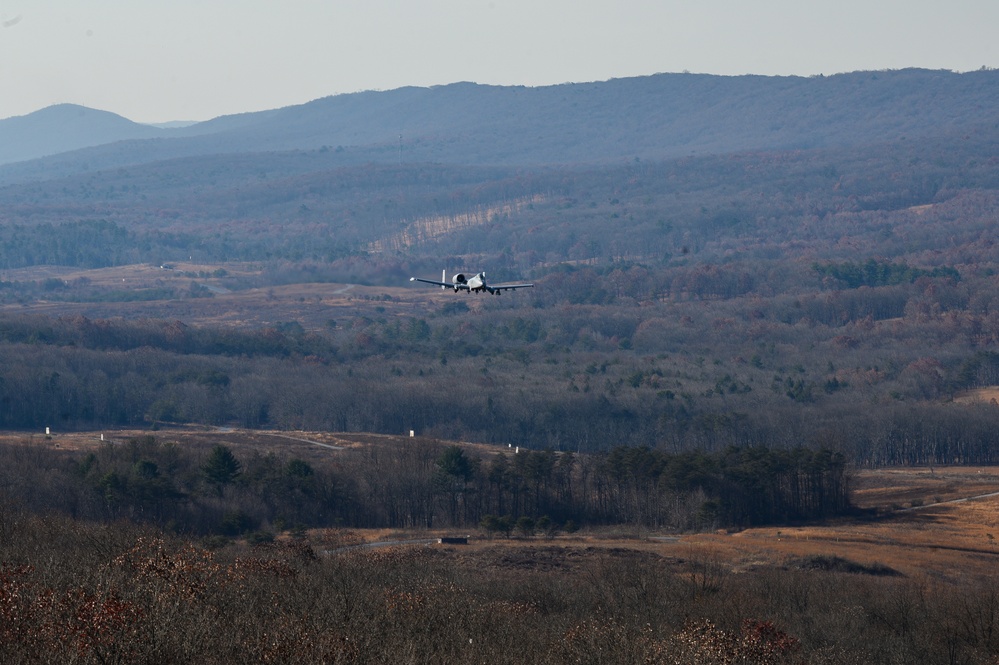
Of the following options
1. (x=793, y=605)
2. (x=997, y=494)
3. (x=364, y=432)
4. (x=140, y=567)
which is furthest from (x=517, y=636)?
(x=364, y=432)

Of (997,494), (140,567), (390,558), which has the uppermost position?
(140,567)

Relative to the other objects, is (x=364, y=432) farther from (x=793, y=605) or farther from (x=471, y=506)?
(x=793, y=605)

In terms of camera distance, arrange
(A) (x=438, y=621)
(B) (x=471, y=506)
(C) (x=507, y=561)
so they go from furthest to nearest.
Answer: (B) (x=471, y=506) < (C) (x=507, y=561) < (A) (x=438, y=621)

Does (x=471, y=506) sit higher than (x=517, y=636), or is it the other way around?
(x=517, y=636)

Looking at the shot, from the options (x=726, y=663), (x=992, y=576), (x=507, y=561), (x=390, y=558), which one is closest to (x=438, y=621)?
(x=726, y=663)

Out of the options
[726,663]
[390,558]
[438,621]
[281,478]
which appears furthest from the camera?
[281,478]

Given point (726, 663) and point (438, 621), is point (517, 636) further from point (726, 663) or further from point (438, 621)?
point (726, 663)

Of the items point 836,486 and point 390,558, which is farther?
point 836,486
